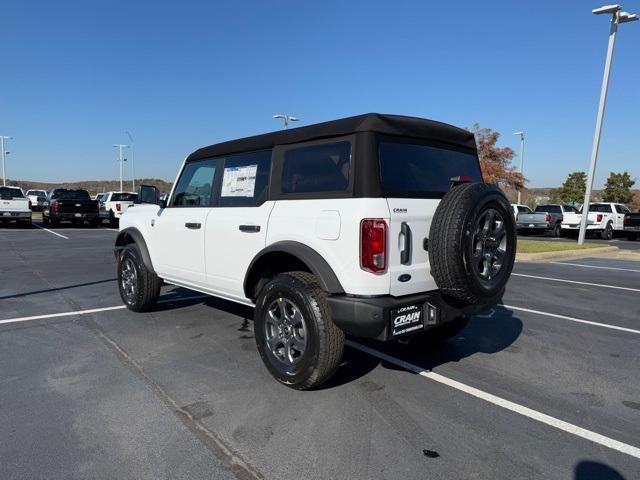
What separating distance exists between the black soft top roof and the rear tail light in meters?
0.73

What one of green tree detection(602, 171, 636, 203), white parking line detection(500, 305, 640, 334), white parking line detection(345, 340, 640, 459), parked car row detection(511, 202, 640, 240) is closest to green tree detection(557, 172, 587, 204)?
green tree detection(602, 171, 636, 203)

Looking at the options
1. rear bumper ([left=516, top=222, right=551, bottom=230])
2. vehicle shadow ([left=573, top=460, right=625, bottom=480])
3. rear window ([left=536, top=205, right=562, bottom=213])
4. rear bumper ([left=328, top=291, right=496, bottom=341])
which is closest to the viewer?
vehicle shadow ([left=573, top=460, right=625, bottom=480])

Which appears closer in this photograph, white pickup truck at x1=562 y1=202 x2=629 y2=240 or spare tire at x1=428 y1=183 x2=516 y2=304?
spare tire at x1=428 y1=183 x2=516 y2=304

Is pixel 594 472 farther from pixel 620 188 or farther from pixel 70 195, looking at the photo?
pixel 620 188

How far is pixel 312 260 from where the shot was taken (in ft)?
11.2

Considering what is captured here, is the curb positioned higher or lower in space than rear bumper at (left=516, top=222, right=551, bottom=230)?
lower

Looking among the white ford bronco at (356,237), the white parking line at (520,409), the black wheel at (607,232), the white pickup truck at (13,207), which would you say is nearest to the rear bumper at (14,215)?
the white pickup truck at (13,207)

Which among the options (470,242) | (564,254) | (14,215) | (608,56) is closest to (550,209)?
(608,56)

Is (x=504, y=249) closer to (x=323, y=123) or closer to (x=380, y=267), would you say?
(x=380, y=267)

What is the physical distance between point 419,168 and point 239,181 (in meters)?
1.77

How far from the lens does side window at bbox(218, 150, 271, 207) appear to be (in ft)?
13.8

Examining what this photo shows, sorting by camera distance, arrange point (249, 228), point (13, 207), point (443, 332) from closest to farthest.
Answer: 1. point (249, 228)
2. point (443, 332)
3. point (13, 207)

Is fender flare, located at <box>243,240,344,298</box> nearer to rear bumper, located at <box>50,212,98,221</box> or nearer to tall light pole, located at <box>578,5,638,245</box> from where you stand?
tall light pole, located at <box>578,5,638,245</box>

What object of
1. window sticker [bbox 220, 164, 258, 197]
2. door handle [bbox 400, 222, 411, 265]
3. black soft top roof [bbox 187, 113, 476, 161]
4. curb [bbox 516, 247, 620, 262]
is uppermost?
black soft top roof [bbox 187, 113, 476, 161]
